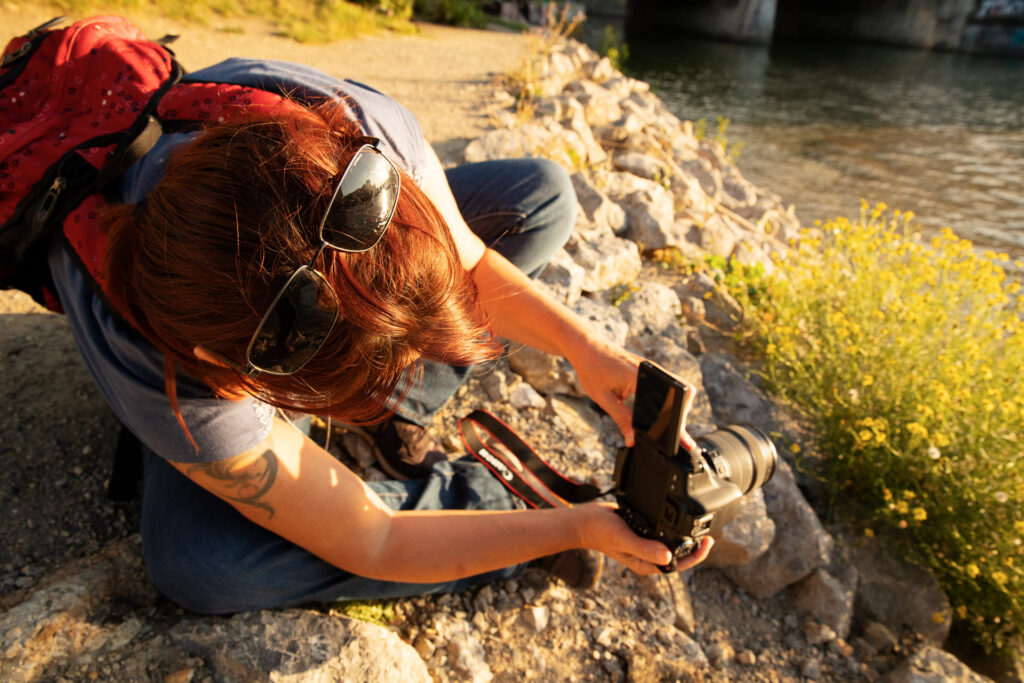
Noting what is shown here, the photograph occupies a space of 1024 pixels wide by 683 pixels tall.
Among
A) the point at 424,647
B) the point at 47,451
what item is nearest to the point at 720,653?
the point at 424,647

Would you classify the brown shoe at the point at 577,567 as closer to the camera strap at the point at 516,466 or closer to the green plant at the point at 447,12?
the camera strap at the point at 516,466

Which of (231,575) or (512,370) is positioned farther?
(512,370)

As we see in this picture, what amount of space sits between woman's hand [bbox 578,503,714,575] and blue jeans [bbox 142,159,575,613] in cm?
34

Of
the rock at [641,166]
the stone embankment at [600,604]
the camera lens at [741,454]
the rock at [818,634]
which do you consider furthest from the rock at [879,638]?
the rock at [641,166]

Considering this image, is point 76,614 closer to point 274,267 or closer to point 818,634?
point 274,267

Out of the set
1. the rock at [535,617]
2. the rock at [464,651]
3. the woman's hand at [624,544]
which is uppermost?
the woman's hand at [624,544]

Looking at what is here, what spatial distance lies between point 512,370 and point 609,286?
2.61 feet

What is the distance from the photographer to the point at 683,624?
1.98 m

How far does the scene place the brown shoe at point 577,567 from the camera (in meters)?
1.83

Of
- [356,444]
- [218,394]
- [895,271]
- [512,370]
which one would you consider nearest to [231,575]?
[218,394]

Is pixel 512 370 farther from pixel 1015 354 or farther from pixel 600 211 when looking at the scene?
pixel 1015 354

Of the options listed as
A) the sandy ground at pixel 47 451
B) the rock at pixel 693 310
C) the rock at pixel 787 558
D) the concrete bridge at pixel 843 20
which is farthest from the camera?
the concrete bridge at pixel 843 20

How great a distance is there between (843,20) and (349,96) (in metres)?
26.3

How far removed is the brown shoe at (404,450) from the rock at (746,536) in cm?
94
